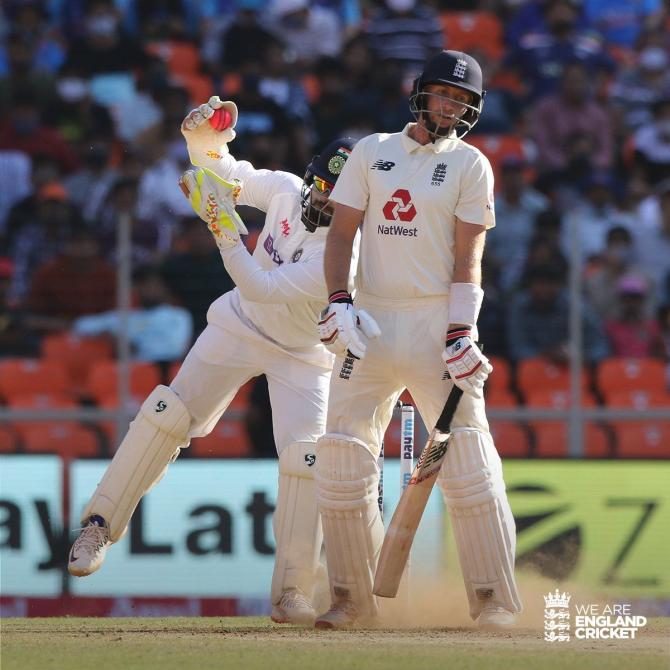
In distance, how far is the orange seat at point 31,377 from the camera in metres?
9.95

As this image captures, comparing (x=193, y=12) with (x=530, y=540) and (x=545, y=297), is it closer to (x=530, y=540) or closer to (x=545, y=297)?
(x=545, y=297)

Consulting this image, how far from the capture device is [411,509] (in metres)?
5.92

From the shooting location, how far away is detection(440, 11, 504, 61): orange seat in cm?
1397

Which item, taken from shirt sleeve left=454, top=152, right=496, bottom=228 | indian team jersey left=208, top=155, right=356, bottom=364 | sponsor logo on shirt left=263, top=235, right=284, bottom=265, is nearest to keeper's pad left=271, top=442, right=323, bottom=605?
indian team jersey left=208, top=155, right=356, bottom=364

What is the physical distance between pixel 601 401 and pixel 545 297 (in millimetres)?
787

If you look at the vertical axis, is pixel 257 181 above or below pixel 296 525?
above

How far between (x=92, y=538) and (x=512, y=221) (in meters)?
5.14

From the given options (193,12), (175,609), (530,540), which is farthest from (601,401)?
(193,12)

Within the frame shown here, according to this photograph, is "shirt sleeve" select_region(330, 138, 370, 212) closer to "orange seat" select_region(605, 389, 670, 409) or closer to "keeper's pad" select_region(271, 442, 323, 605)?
"keeper's pad" select_region(271, 442, 323, 605)

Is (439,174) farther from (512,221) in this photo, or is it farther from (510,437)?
(512,221)

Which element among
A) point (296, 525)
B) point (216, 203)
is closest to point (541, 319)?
point (296, 525)

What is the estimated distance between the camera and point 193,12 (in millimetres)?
13906

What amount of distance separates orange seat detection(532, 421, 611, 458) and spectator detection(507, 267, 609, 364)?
1.68ft

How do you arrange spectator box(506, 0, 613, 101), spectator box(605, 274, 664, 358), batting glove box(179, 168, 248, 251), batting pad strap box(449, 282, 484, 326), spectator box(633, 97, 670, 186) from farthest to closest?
1. spectator box(506, 0, 613, 101)
2. spectator box(633, 97, 670, 186)
3. spectator box(605, 274, 664, 358)
4. batting glove box(179, 168, 248, 251)
5. batting pad strap box(449, 282, 484, 326)
